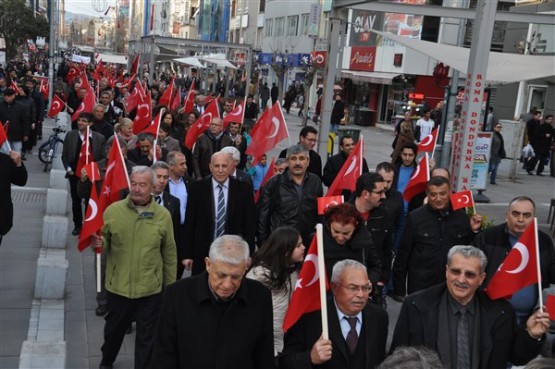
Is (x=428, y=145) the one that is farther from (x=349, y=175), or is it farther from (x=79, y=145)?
(x=79, y=145)

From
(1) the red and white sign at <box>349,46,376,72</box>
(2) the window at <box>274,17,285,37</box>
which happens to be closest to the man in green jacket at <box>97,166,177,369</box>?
(1) the red and white sign at <box>349,46,376,72</box>

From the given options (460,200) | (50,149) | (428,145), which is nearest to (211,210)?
(460,200)

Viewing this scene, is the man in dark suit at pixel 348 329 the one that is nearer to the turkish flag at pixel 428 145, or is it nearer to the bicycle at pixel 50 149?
the turkish flag at pixel 428 145

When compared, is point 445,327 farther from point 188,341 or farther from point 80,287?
point 80,287

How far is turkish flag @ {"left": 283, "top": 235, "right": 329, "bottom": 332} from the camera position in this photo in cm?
407

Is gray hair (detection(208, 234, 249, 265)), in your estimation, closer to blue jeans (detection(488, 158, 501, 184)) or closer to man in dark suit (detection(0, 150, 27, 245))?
man in dark suit (detection(0, 150, 27, 245))

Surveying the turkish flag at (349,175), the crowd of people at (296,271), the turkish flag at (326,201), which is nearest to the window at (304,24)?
the crowd of people at (296,271)

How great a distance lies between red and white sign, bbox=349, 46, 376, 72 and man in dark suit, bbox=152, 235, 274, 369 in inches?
1493

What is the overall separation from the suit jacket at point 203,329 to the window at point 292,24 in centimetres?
5371

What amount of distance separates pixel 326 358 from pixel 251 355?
47 cm

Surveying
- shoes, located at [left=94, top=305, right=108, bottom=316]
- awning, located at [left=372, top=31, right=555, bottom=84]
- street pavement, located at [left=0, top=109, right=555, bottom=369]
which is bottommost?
street pavement, located at [left=0, top=109, right=555, bottom=369]

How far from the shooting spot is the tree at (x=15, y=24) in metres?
47.1

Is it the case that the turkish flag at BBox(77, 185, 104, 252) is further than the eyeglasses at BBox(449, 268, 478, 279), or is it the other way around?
the turkish flag at BBox(77, 185, 104, 252)

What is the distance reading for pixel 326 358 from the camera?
3666 mm
